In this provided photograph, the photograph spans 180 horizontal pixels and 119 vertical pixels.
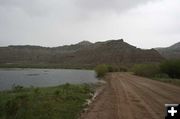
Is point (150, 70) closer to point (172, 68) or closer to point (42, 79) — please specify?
point (172, 68)

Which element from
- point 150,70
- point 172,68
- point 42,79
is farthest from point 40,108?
point 42,79

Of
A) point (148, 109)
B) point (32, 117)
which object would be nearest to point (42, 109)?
point (32, 117)

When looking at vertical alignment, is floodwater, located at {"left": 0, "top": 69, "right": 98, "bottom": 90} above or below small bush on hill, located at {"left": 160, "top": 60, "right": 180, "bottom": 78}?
below

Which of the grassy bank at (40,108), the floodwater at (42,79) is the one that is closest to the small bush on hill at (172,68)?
the floodwater at (42,79)

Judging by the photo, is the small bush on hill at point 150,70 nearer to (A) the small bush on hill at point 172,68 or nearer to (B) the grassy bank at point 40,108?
(A) the small bush on hill at point 172,68

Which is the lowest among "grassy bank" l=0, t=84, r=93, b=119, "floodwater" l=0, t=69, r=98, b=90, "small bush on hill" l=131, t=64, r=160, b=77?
"floodwater" l=0, t=69, r=98, b=90

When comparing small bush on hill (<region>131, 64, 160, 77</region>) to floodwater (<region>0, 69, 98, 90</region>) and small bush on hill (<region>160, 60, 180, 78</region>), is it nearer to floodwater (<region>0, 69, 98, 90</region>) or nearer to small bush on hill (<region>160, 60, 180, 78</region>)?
small bush on hill (<region>160, 60, 180, 78</region>)

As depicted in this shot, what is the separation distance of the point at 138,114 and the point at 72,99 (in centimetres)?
877

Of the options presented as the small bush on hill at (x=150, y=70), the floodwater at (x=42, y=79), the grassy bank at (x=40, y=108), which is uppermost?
the small bush on hill at (x=150, y=70)

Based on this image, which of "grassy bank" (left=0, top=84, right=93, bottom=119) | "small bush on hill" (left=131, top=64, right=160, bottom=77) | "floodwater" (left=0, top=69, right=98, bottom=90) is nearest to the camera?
"grassy bank" (left=0, top=84, right=93, bottom=119)

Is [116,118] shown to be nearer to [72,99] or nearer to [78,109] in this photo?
[78,109]

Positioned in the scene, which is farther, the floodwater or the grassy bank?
the floodwater

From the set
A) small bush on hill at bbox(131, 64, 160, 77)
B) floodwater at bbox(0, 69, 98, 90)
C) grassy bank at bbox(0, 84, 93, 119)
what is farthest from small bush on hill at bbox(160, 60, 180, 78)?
grassy bank at bbox(0, 84, 93, 119)

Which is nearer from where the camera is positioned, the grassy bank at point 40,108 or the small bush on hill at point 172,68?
the grassy bank at point 40,108
